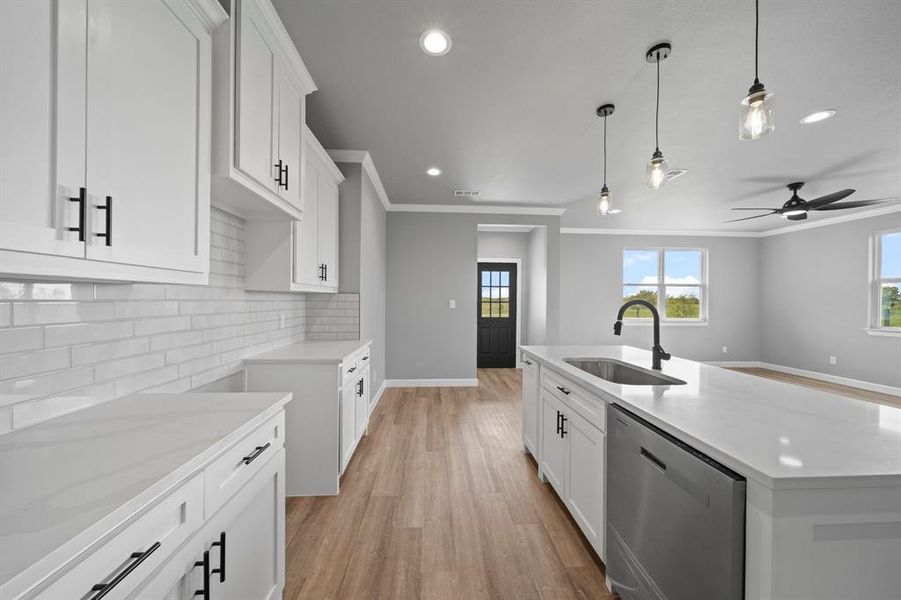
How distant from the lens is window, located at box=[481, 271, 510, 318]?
22.9 feet

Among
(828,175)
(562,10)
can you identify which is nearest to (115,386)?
(562,10)

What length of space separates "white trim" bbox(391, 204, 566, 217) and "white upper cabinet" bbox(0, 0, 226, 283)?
3.93m

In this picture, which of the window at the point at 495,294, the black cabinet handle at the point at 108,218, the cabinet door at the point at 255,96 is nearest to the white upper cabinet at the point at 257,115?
the cabinet door at the point at 255,96

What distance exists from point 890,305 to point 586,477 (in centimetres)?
677

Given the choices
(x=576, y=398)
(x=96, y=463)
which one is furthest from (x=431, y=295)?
(x=96, y=463)

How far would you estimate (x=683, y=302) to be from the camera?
7.23 metres

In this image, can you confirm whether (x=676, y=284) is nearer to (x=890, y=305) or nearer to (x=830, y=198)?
(x=890, y=305)

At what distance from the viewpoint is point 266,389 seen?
2.21 m

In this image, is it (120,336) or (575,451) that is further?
(575,451)

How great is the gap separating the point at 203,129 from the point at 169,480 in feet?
3.91

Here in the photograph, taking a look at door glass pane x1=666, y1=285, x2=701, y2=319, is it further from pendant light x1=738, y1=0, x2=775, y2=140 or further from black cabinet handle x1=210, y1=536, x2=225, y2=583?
black cabinet handle x1=210, y1=536, x2=225, y2=583

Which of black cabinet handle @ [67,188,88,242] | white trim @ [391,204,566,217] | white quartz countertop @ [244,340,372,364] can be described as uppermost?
white trim @ [391,204,566,217]

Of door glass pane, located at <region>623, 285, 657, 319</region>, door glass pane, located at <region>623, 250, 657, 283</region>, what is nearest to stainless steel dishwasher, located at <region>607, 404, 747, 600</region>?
door glass pane, located at <region>623, 285, 657, 319</region>

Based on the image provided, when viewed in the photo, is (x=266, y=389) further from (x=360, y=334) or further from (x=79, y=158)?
(x=79, y=158)
